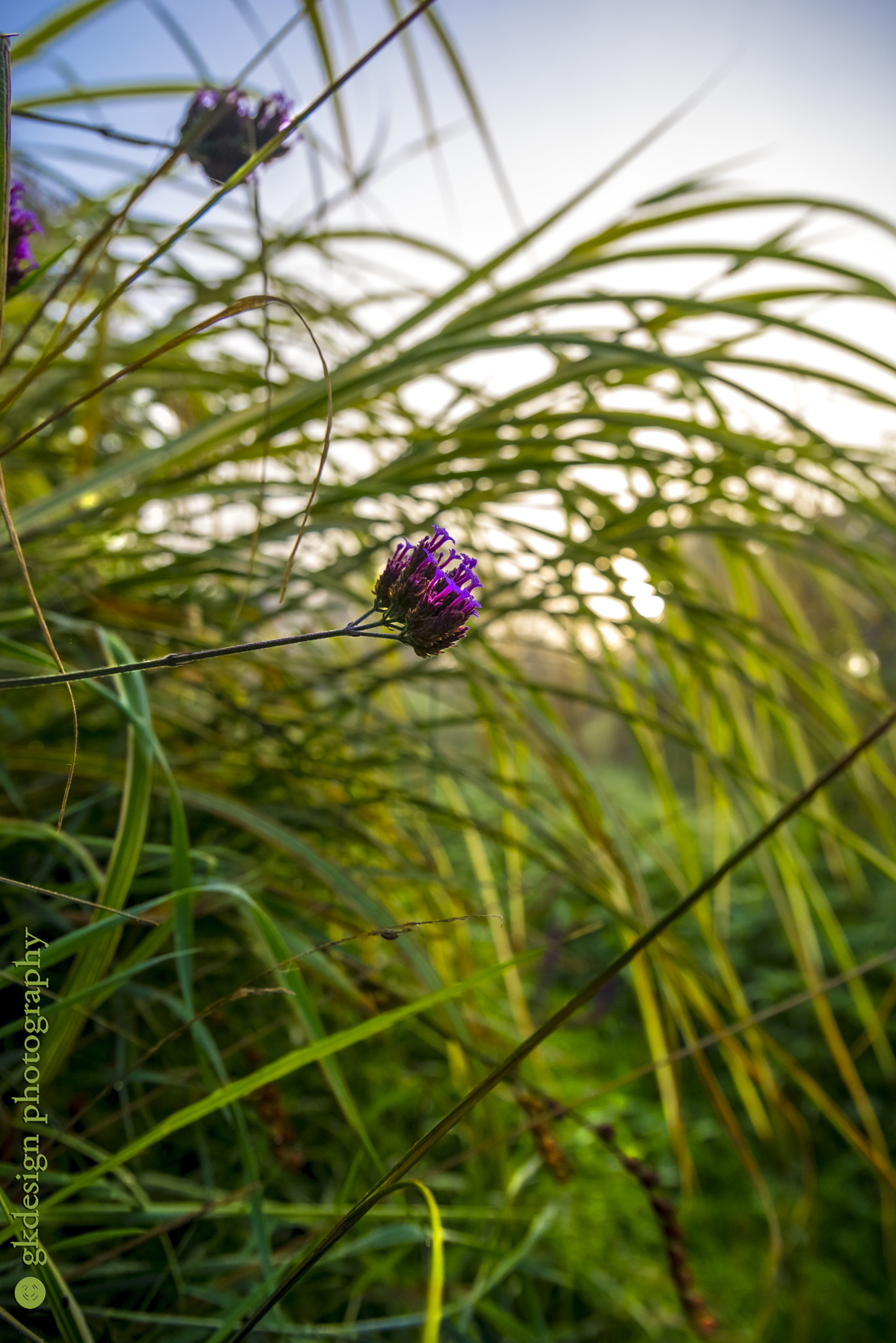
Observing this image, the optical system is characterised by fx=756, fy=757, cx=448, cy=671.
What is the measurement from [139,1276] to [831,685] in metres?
0.55

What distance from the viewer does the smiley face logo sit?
8.8 inches

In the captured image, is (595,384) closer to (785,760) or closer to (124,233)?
(124,233)

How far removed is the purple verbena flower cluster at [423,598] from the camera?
0.19 m

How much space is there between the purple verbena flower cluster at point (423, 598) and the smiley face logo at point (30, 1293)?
0.74 feet

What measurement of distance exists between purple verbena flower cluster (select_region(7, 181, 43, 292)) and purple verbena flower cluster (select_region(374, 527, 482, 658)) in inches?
7.3

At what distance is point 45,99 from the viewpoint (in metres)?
0.46

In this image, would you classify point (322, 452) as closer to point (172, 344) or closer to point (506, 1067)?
point (172, 344)

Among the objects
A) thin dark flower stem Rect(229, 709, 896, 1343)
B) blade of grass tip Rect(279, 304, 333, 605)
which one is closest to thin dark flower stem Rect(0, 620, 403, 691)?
blade of grass tip Rect(279, 304, 333, 605)

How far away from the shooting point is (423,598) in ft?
0.63

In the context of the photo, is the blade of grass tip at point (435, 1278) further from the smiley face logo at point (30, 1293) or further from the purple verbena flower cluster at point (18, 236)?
the purple verbena flower cluster at point (18, 236)

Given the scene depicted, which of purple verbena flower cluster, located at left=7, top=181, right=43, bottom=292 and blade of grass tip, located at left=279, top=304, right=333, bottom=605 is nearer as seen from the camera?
blade of grass tip, located at left=279, top=304, right=333, bottom=605

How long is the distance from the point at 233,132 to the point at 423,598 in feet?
0.75

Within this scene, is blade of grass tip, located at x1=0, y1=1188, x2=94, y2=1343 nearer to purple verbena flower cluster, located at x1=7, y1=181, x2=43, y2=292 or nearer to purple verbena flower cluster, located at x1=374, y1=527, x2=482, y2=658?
purple verbena flower cluster, located at x1=374, y1=527, x2=482, y2=658

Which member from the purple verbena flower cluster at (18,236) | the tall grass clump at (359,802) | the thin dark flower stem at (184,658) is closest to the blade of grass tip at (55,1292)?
the tall grass clump at (359,802)
